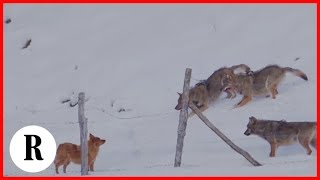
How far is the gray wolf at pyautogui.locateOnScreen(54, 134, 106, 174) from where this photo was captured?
14242mm

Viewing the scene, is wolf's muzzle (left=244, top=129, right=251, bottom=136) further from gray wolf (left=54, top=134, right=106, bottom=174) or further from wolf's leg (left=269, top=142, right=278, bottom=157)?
gray wolf (left=54, top=134, right=106, bottom=174)

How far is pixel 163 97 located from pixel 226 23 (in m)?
4.46

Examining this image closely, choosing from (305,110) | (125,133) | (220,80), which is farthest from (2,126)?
(305,110)

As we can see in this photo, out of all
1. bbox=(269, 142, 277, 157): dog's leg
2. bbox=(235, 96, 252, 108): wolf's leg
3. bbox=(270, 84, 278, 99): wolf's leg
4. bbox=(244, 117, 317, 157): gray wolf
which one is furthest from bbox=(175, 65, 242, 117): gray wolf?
bbox=(269, 142, 277, 157): dog's leg

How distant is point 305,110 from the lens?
15664 mm

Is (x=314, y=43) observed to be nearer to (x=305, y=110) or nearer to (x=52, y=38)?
(x=305, y=110)

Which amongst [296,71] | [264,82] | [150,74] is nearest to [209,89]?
[264,82]

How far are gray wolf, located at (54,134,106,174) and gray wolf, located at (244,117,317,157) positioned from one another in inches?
111

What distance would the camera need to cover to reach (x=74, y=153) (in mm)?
14266

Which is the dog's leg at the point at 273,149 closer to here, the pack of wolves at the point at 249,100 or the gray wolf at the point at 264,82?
the pack of wolves at the point at 249,100

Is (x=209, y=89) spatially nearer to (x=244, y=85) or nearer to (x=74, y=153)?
(x=244, y=85)

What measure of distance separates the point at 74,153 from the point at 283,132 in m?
3.71

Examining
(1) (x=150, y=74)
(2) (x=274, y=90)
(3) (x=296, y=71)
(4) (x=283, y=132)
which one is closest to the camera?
(4) (x=283, y=132)

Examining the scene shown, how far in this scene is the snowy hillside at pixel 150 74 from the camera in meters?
14.8
